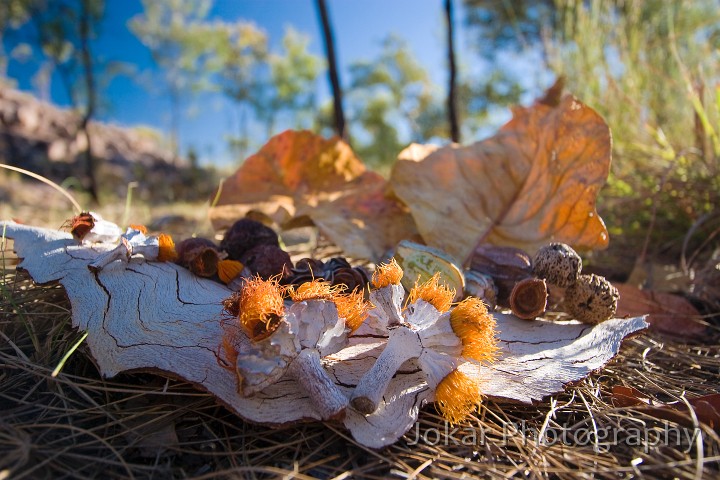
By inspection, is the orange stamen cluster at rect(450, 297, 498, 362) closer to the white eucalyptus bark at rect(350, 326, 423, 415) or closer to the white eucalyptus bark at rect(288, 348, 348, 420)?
the white eucalyptus bark at rect(350, 326, 423, 415)

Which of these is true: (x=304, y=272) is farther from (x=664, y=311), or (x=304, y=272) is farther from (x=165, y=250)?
(x=664, y=311)

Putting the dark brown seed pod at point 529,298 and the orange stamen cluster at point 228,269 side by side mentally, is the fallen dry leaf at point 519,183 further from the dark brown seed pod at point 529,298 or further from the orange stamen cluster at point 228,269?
the orange stamen cluster at point 228,269

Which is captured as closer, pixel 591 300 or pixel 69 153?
pixel 591 300

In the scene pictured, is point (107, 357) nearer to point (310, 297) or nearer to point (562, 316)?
point (310, 297)

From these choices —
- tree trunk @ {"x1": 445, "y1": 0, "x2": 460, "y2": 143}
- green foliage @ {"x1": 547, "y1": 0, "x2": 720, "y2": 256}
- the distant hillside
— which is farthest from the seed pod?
the distant hillside

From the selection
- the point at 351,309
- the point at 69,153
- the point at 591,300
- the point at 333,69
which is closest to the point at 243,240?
the point at 351,309

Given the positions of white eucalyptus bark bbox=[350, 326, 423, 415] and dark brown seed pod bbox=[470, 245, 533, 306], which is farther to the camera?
dark brown seed pod bbox=[470, 245, 533, 306]

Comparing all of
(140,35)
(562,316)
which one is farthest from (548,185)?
(140,35)
